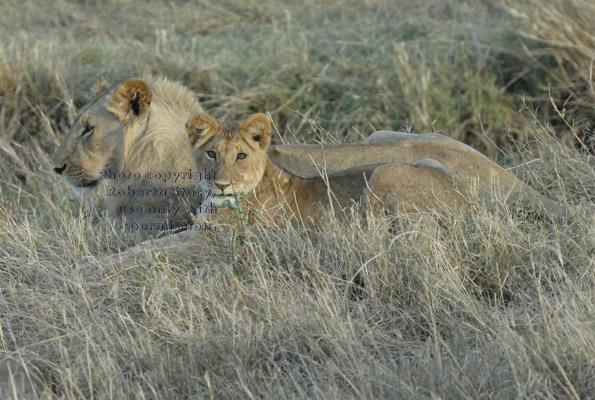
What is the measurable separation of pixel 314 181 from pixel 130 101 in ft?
4.44

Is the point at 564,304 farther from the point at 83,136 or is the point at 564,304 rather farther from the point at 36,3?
the point at 36,3

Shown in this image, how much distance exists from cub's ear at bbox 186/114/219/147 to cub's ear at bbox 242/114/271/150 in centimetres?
17

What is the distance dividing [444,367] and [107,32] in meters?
9.87

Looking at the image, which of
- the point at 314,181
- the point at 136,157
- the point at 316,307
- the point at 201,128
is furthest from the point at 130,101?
the point at 316,307

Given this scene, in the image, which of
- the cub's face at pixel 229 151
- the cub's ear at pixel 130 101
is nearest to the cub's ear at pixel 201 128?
the cub's face at pixel 229 151

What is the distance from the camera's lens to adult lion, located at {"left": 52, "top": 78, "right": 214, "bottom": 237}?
584cm

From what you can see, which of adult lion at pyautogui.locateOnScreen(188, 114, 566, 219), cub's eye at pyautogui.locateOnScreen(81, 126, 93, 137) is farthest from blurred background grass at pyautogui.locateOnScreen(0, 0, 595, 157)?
adult lion at pyautogui.locateOnScreen(188, 114, 566, 219)

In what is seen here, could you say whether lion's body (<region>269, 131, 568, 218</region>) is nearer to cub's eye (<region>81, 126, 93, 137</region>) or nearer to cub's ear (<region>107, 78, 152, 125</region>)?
cub's ear (<region>107, 78, 152, 125</region>)

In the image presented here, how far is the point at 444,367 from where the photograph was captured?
3.58 m

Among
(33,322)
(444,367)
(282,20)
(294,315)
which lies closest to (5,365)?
(33,322)

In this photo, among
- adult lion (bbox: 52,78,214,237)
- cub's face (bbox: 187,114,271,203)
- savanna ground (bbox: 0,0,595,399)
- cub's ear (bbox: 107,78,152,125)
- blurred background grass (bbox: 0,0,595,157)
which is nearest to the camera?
savanna ground (bbox: 0,0,595,399)

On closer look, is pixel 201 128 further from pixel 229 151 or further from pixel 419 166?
pixel 419 166

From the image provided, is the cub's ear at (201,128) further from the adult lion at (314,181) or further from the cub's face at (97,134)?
the cub's face at (97,134)

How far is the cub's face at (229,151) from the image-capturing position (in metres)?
4.92
